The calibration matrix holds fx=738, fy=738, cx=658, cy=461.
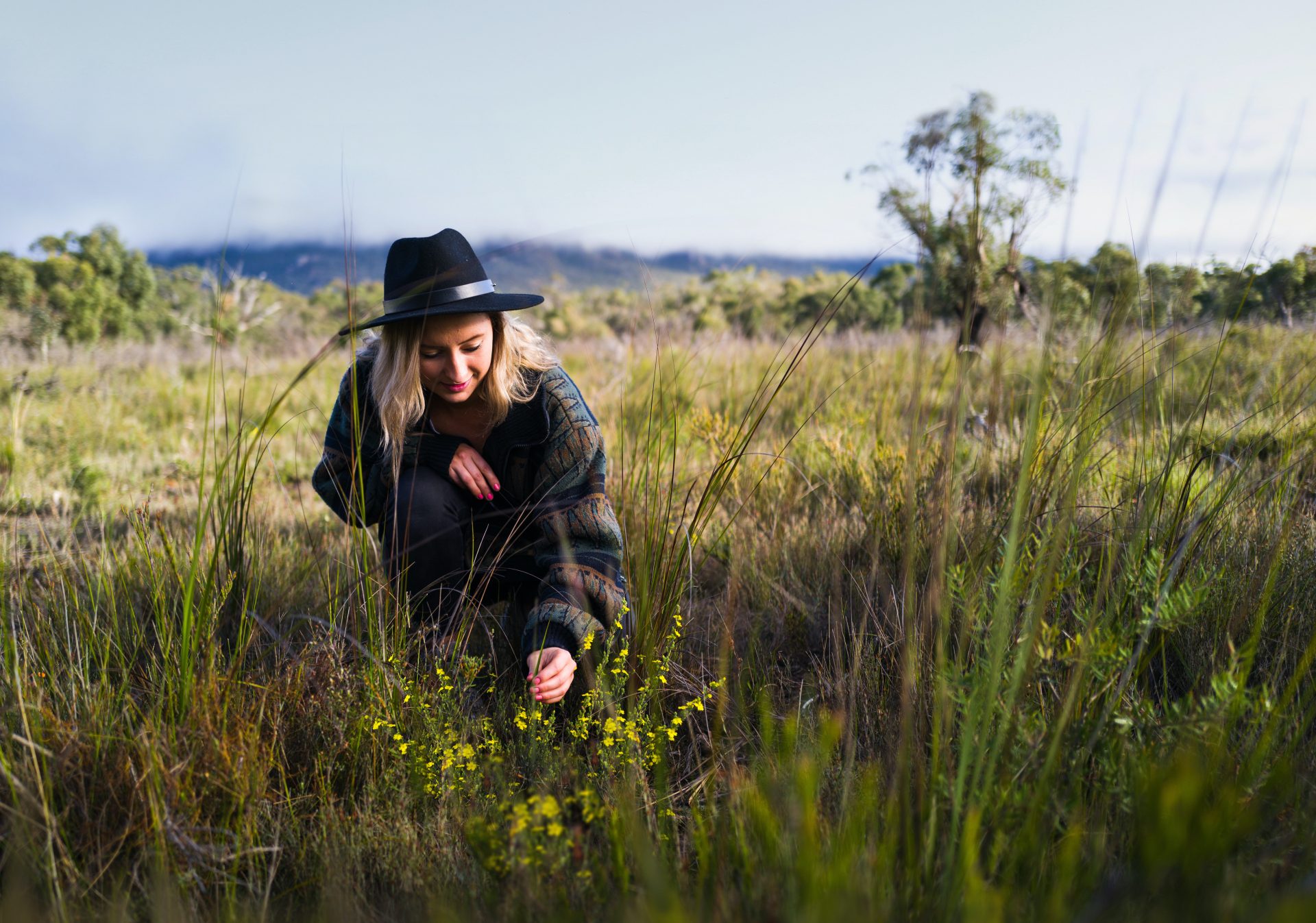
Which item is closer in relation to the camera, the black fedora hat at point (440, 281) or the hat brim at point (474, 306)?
the hat brim at point (474, 306)

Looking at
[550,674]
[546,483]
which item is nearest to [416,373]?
[546,483]

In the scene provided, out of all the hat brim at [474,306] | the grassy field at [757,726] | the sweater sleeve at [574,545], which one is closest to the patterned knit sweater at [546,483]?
the sweater sleeve at [574,545]

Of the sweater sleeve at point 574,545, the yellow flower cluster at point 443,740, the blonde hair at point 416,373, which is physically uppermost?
the blonde hair at point 416,373

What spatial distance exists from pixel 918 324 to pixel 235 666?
5.12ft

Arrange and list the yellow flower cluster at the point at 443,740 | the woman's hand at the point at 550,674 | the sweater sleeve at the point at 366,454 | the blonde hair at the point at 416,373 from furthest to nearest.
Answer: the sweater sleeve at the point at 366,454 → the blonde hair at the point at 416,373 → the woman's hand at the point at 550,674 → the yellow flower cluster at the point at 443,740

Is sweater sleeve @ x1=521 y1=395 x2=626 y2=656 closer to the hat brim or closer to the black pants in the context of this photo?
the black pants

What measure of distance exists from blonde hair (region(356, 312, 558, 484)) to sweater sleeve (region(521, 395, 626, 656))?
0.64 feet

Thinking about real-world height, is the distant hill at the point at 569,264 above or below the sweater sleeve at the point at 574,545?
above

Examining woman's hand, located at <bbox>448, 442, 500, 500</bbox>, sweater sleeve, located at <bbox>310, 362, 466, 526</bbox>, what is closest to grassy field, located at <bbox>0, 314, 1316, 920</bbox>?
sweater sleeve, located at <bbox>310, 362, 466, 526</bbox>

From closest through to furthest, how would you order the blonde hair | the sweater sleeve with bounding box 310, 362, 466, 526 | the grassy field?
the grassy field → the blonde hair → the sweater sleeve with bounding box 310, 362, 466, 526

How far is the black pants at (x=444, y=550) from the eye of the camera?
2215mm

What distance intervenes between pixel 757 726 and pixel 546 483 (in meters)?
0.94

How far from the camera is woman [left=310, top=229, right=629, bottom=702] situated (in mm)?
2064

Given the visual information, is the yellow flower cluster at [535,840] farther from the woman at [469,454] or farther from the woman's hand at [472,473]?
the woman's hand at [472,473]
